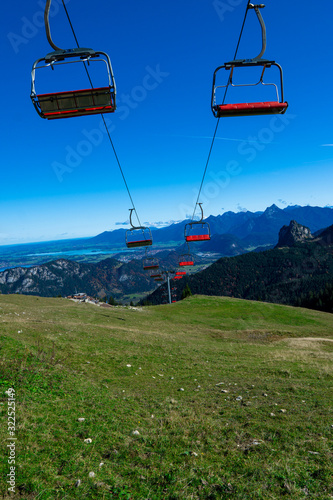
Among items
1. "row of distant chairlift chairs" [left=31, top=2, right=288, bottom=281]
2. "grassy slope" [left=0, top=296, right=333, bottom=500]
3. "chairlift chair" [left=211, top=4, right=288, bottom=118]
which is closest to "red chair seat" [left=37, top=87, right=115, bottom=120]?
"row of distant chairlift chairs" [left=31, top=2, right=288, bottom=281]

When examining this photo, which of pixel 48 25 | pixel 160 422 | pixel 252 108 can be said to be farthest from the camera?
pixel 160 422

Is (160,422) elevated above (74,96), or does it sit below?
below

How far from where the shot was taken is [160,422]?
1025 centimetres

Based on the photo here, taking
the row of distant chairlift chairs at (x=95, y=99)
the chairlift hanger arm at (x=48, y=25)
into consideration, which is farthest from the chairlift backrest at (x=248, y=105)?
the chairlift hanger arm at (x=48, y=25)

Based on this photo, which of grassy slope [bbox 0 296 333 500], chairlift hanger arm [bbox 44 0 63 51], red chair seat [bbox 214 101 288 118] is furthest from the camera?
red chair seat [bbox 214 101 288 118]

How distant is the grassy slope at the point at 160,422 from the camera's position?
6.91 meters

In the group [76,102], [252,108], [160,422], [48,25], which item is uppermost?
[48,25]

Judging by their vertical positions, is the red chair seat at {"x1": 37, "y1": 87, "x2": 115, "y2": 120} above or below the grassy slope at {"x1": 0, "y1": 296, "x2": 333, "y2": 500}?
above

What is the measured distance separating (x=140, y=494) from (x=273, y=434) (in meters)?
4.97

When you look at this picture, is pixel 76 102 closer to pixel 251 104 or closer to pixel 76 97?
pixel 76 97

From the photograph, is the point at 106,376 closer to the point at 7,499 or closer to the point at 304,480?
the point at 7,499

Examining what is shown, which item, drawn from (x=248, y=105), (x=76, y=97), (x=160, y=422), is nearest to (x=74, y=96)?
(x=76, y=97)

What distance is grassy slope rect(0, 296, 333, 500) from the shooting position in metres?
6.91

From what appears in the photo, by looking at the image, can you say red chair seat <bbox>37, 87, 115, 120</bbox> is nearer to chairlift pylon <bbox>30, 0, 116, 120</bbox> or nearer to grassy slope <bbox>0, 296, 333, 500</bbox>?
chairlift pylon <bbox>30, 0, 116, 120</bbox>
